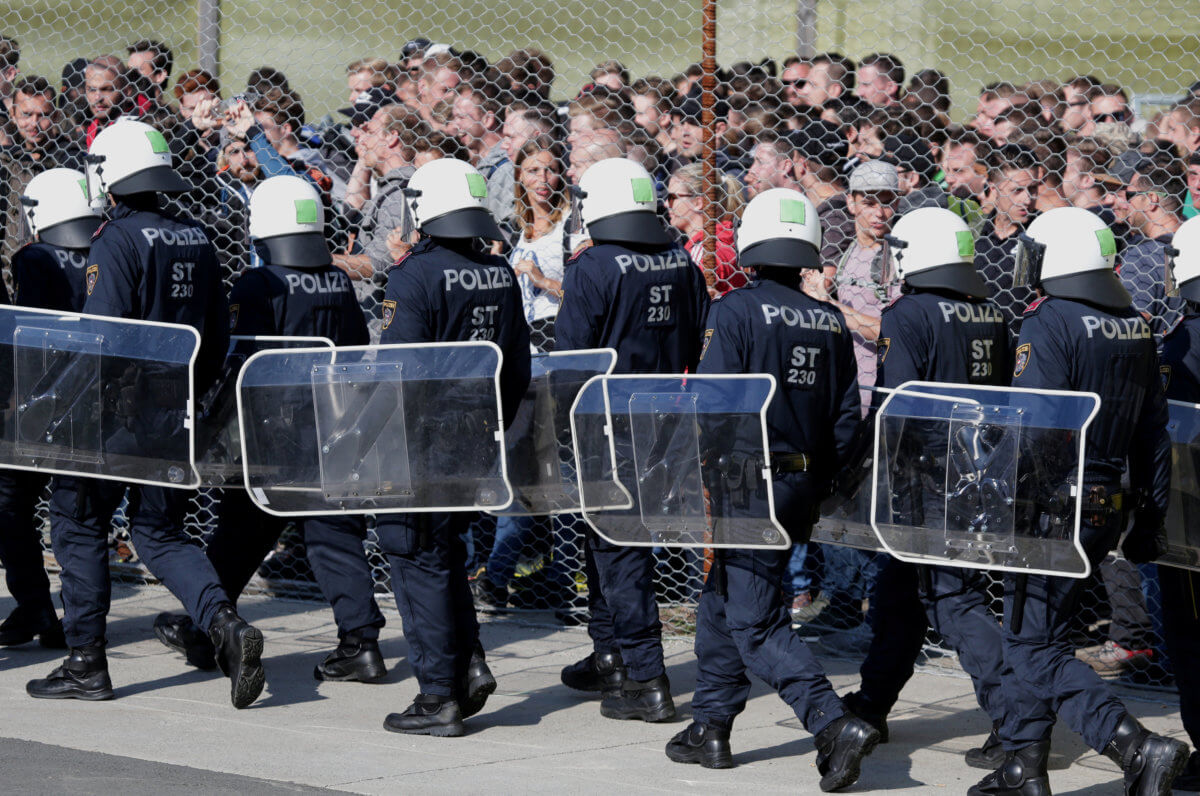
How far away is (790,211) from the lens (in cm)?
502

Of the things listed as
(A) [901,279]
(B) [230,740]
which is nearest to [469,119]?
(A) [901,279]

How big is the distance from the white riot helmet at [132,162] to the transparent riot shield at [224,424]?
64 cm

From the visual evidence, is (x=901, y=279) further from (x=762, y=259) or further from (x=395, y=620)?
(x=395, y=620)

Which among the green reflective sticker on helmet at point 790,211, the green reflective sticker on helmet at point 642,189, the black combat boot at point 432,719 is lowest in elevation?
the black combat boot at point 432,719

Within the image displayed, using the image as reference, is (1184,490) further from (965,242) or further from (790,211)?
(790,211)

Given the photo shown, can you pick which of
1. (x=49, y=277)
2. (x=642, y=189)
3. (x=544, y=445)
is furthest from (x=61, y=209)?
(x=642, y=189)

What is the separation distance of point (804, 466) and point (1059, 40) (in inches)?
194

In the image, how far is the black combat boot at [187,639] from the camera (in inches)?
242

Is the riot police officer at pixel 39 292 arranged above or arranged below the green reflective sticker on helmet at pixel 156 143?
below

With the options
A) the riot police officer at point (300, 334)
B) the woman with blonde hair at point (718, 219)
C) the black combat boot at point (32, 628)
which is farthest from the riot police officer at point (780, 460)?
the black combat boot at point (32, 628)

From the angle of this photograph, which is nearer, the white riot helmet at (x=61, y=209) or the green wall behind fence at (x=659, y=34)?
the white riot helmet at (x=61, y=209)

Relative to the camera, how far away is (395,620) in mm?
7148

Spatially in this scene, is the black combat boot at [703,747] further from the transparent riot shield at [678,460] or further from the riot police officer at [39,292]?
the riot police officer at [39,292]

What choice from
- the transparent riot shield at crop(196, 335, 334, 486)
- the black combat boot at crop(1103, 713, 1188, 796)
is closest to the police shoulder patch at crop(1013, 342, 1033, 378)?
the black combat boot at crop(1103, 713, 1188, 796)
